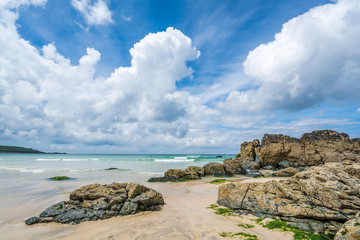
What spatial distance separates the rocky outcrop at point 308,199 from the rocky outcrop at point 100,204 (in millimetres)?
3949

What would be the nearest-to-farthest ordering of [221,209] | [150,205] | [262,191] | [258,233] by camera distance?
1. [258,233]
2. [262,191]
3. [221,209]
4. [150,205]

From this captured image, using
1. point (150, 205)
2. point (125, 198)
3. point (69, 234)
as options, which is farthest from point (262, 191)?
point (69, 234)

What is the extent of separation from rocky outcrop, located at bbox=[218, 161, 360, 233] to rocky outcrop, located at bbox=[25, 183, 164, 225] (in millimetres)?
3949

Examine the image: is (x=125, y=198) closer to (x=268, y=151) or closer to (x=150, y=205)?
(x=150, y=205)

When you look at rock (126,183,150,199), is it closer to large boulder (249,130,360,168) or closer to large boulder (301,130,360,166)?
large boulder (249,130,360,168)

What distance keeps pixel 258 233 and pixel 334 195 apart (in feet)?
10.1

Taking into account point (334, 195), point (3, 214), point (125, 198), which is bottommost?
point (3, 214)

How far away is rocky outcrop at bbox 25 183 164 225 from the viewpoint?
6945mm

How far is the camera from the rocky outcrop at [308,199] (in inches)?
218

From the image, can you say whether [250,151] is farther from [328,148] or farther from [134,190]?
[134,190]

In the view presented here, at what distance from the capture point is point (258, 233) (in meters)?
5.39

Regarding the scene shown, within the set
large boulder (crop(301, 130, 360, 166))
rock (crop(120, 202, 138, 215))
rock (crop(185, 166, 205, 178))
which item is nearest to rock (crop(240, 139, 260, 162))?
large boulder (crop(301, 130, 360, 166))

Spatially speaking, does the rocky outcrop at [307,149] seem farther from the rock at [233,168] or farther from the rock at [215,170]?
the rock at [215,170]

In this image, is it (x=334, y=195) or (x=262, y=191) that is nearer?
(x=334, y=195)
